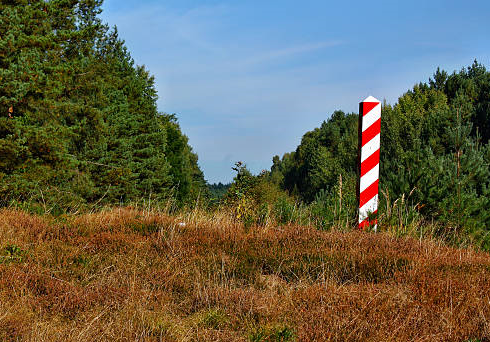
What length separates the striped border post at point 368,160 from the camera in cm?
736

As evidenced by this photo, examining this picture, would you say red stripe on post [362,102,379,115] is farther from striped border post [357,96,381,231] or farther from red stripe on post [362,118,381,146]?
red stripe on post [362,118,381,146]

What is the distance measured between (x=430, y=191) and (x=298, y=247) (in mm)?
4116

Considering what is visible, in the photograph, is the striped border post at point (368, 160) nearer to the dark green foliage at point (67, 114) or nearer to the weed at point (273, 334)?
the weed at point (273, 334)

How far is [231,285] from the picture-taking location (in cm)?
440

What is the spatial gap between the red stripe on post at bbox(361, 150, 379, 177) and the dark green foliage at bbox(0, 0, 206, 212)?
5.26 meters

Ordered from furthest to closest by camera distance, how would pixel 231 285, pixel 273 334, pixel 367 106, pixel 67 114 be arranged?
1. pixel 67 114
2. pixel 367 106
3. pixel 231 285
4. pixel 273 334

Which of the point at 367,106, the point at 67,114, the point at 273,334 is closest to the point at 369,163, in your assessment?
the point at 367,106

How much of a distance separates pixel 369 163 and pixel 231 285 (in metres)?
3.94

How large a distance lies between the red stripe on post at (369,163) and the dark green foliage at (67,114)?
5259 millimetres

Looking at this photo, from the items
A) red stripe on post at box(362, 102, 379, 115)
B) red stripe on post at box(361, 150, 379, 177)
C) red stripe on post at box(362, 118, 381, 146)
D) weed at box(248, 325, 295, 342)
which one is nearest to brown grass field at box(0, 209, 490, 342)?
weed at box(248, 325, 295, 342)

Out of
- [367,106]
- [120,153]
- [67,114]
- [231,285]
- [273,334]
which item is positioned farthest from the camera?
[120,153]

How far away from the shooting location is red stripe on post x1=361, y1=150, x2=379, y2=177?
290 inches

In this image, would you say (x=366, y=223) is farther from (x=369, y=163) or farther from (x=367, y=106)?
(x=367, y=106)

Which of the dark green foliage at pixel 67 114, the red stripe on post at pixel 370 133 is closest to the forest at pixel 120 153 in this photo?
Result: the dark green foliage at pixel 67 114
